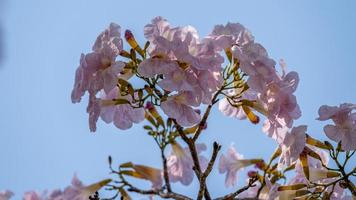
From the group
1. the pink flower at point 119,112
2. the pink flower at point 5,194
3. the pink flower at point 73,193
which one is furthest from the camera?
the pink flower at point 5,194

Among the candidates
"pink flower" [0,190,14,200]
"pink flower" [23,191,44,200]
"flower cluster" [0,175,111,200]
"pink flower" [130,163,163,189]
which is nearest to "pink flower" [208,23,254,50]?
"pink flower" [130,163,163,189]

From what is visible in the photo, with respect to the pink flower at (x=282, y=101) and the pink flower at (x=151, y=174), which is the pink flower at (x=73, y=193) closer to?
the pink flower at (x=151, y=174)

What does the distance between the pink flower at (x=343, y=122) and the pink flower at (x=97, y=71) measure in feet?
4.15

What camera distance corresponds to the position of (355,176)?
3383 millimetres

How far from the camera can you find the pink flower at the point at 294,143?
3.47 m

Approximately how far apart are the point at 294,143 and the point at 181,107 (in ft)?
2.49

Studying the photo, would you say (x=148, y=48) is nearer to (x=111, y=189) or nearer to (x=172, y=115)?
(x=172, y=115)

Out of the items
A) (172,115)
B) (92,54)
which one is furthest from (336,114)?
(92,54)

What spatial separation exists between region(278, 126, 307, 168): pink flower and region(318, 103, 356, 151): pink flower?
0.15 m

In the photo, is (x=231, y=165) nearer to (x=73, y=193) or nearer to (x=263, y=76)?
(x=73, y=193)

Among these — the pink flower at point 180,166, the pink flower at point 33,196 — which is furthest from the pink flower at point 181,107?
the pink flower at point 33,196

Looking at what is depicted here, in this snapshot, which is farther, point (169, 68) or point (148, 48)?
point (148, 48)

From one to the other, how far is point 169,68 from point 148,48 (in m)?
0.27

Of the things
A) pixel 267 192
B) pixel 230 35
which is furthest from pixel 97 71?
pixel 267 192
